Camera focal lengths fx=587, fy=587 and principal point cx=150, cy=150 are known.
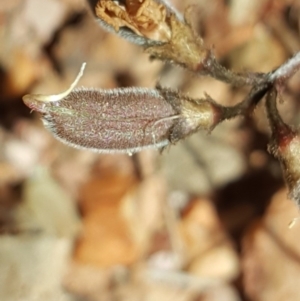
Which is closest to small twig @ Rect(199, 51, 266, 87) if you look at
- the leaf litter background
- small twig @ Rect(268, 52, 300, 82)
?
small twig @ Rect(268, 52, 300, 82)

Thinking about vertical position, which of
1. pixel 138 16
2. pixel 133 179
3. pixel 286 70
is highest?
pixel 138 16

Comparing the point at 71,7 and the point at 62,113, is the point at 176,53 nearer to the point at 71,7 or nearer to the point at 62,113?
the point at 62,113

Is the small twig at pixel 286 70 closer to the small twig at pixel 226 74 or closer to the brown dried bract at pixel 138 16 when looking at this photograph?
the small twig at pixel 226 74

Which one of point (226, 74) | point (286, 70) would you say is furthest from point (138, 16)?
point (286, 70)

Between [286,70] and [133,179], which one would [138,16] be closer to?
[286,70]

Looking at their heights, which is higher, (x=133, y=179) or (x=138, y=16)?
(x=138, y=16)

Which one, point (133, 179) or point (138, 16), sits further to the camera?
point (133, 179)

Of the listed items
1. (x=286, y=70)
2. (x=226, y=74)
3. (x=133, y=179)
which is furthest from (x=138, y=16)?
(x=133, y=179)

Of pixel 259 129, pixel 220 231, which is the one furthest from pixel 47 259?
pixel 259 129
